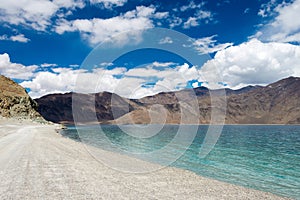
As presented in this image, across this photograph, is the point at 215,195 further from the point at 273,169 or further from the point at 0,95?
the point at 0,95

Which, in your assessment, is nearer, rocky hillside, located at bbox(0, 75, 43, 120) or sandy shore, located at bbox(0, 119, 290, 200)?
sandy shore, located at bbox(0, 119, 290, 200)

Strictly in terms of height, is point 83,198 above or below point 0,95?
below

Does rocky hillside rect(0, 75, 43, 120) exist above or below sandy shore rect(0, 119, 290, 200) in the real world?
above

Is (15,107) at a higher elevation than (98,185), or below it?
higher

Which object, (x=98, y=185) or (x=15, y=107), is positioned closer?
(x=98, y=185)

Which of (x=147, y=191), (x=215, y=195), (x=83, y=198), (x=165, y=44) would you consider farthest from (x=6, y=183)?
(x=165, y=44)

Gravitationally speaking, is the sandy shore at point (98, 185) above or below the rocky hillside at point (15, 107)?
below

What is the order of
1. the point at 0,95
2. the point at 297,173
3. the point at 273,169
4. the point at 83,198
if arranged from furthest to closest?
the point at 0,95, the point at 273,169, the point at 297,173, the point at 83,198

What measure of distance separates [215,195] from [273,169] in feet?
60.2

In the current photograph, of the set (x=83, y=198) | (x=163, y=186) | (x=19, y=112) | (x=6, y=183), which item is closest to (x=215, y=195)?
(x=163, y=186)

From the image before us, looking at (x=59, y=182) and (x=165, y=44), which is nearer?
(x=59, y=182)

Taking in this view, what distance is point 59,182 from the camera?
48.8 ft

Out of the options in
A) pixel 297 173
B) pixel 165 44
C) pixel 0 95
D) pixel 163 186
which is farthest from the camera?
pixel 0 95

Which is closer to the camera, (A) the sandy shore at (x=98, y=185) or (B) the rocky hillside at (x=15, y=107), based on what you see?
(A) the sandy shore at (x=98, y=185)
